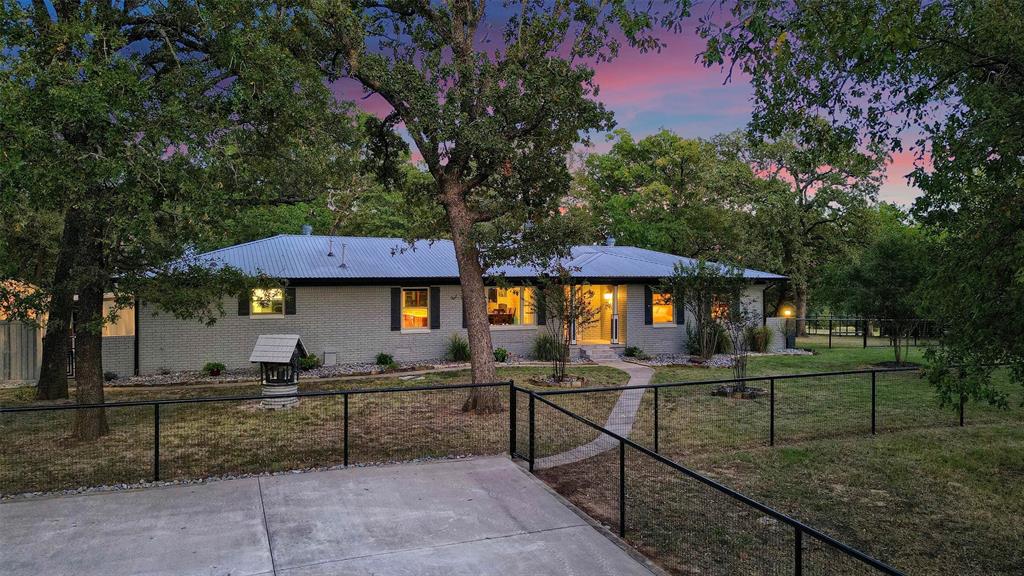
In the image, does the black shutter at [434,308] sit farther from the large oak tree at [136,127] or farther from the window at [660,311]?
the large oak tree at [136,127]

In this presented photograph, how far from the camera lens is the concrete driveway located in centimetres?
465

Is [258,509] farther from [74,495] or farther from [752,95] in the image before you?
[752,95]

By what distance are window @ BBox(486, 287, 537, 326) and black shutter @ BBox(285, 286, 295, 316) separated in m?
6.16

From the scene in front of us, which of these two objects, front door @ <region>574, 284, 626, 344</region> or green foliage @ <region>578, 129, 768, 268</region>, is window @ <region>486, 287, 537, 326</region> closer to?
front door @ <region>574, 284, 626, 344</region>

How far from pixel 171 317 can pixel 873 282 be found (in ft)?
69.8

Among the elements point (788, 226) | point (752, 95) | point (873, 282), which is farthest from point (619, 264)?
point (788, 226)

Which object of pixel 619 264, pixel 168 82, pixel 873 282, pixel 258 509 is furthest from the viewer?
pixel 619 264

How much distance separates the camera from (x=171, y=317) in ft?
56.2

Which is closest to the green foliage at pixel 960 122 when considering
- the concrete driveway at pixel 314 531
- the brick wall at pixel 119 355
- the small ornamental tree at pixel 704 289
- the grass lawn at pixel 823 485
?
the grass lawn at pixel 823 485

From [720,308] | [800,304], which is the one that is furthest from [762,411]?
[800,304]

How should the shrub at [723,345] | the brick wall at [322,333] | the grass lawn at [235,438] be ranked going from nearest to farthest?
the grass lawn at [235,438] < the brick wall at [322,333] < the shrub at [723,345]

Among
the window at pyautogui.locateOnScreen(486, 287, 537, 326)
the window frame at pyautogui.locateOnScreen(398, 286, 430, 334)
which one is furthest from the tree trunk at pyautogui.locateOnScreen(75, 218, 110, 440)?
the window at pyautogui.locateOnScreen(486, 287, 537, 326)

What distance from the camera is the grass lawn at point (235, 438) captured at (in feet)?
25.7

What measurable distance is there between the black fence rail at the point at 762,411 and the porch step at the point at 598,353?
577 cm
